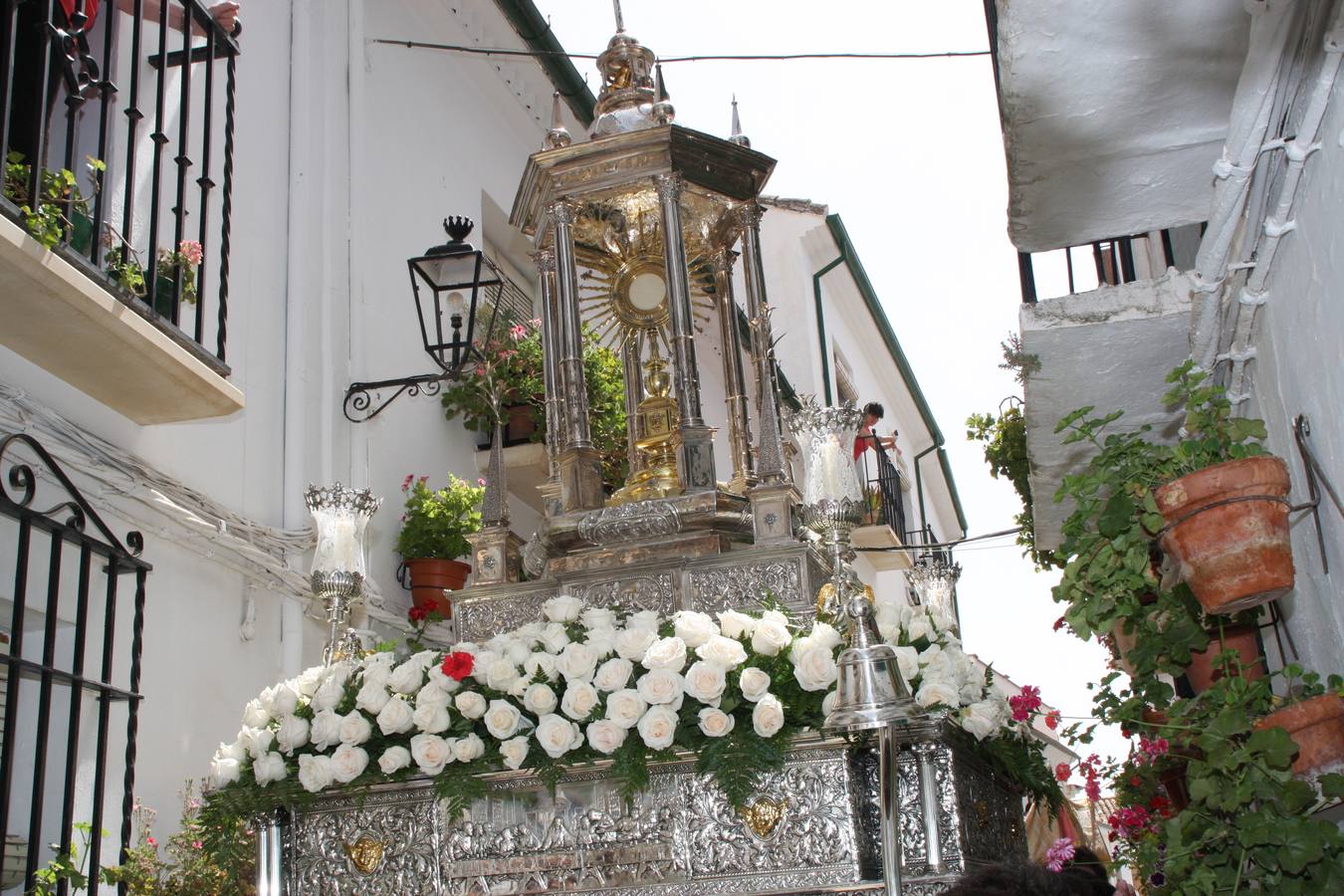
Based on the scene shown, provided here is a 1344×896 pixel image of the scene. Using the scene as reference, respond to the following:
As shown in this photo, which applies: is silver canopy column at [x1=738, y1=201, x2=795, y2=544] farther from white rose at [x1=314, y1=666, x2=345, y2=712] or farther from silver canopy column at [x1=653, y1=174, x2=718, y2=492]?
white rose at [x1=314, y1=666, x2=345, y2=712]

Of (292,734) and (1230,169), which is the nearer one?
(1230,169)

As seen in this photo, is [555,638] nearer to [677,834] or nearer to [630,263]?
[677,834]

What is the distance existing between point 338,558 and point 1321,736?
2.86m

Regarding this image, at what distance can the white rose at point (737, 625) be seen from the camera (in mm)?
3680

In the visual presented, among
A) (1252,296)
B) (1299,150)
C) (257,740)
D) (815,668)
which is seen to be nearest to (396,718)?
(257,740)

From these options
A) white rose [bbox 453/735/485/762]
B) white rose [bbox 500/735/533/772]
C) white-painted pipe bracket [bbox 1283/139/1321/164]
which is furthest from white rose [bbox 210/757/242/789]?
white-painted pipe bracket [bbox 1283/139/1321/164]

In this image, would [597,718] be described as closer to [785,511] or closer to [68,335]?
[785,511]

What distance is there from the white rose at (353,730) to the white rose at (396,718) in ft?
0.13

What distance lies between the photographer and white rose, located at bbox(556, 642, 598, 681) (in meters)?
3.64

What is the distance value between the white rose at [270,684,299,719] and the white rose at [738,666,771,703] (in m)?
1.33

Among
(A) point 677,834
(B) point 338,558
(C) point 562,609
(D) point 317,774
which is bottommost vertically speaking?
(A) point 677,834

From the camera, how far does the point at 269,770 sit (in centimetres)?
373

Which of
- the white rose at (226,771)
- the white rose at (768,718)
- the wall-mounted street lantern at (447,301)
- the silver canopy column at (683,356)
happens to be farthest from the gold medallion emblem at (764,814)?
the wall-mounted street lantern at (447,301)

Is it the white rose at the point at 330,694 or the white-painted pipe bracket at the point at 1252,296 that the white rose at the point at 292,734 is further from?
the white-painted pipe bracket at the point at 1252,296
